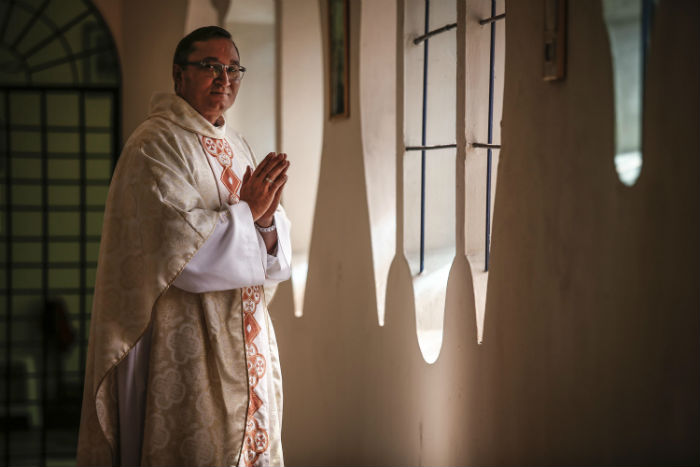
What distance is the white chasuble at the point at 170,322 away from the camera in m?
2.84

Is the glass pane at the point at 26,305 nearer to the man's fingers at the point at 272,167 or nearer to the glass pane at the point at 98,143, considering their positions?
the glass pane at the point at 98,143

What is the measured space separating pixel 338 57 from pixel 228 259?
6.96ft

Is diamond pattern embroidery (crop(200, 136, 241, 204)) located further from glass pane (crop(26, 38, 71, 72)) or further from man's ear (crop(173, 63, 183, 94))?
glass pane (crop(26, 38, 71, 72))

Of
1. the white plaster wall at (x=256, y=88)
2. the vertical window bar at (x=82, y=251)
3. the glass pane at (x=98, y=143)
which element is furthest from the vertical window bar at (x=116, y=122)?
the glass pane at (x=98, y=143)

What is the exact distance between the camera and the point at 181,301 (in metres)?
2.94

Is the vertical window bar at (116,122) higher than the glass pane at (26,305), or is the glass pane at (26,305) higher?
the vertical window bar at (116,122)

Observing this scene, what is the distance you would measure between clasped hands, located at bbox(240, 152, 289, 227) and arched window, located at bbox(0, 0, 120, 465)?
3.02 meters

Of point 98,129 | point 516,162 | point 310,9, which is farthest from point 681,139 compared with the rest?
point 98,129

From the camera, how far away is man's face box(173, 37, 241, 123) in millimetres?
3045

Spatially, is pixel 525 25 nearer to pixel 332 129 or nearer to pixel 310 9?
pixel 332 129

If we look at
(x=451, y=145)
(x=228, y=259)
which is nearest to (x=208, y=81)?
(x=228, y=259)

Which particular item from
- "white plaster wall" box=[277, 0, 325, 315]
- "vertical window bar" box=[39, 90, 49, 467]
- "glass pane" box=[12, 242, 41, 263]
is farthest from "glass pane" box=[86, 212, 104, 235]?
"white plaster wall" box=[277, 0, 325, 315]

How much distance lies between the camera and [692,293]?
196 centimetres

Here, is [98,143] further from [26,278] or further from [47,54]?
[47,54]
